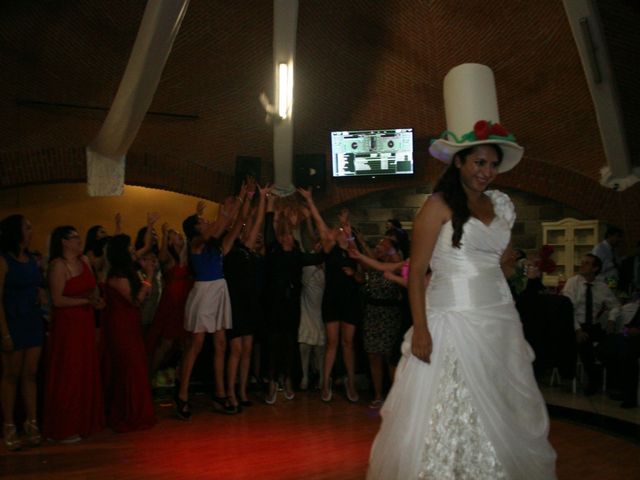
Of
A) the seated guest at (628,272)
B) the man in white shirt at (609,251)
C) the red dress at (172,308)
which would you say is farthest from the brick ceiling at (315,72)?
the red dress at (172,308)

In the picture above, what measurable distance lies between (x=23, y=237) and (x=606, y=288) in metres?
5.46

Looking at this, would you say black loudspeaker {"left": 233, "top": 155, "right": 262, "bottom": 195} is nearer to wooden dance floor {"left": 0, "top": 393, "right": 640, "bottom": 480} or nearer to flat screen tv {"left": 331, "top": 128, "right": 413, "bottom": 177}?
flat screen tv {"left": 331, "top": 128, "right": 413, "bottom": 177}

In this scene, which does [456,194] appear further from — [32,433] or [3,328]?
[32,433]

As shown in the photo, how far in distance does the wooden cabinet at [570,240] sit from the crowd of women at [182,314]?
4239 millimetres

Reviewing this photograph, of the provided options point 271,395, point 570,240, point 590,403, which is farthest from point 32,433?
point 570,240

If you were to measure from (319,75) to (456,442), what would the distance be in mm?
8187

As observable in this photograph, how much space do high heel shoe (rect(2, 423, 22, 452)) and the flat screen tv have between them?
21.8 ft

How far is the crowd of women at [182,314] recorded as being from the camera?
192 inches

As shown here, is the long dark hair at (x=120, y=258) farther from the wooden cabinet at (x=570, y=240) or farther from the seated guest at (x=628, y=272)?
the wooden cabinet at (x=570, y=240)

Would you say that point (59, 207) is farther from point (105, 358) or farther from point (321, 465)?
point (321, 465)

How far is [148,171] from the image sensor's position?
979cm

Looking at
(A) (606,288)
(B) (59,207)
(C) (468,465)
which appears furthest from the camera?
(B) (59,207)

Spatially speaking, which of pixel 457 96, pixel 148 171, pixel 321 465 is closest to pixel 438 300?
pixel 457 96

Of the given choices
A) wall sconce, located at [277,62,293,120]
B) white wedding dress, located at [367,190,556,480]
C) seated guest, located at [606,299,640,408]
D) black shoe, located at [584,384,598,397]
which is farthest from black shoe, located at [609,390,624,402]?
wall sconce, located at [277,62,293,120]
